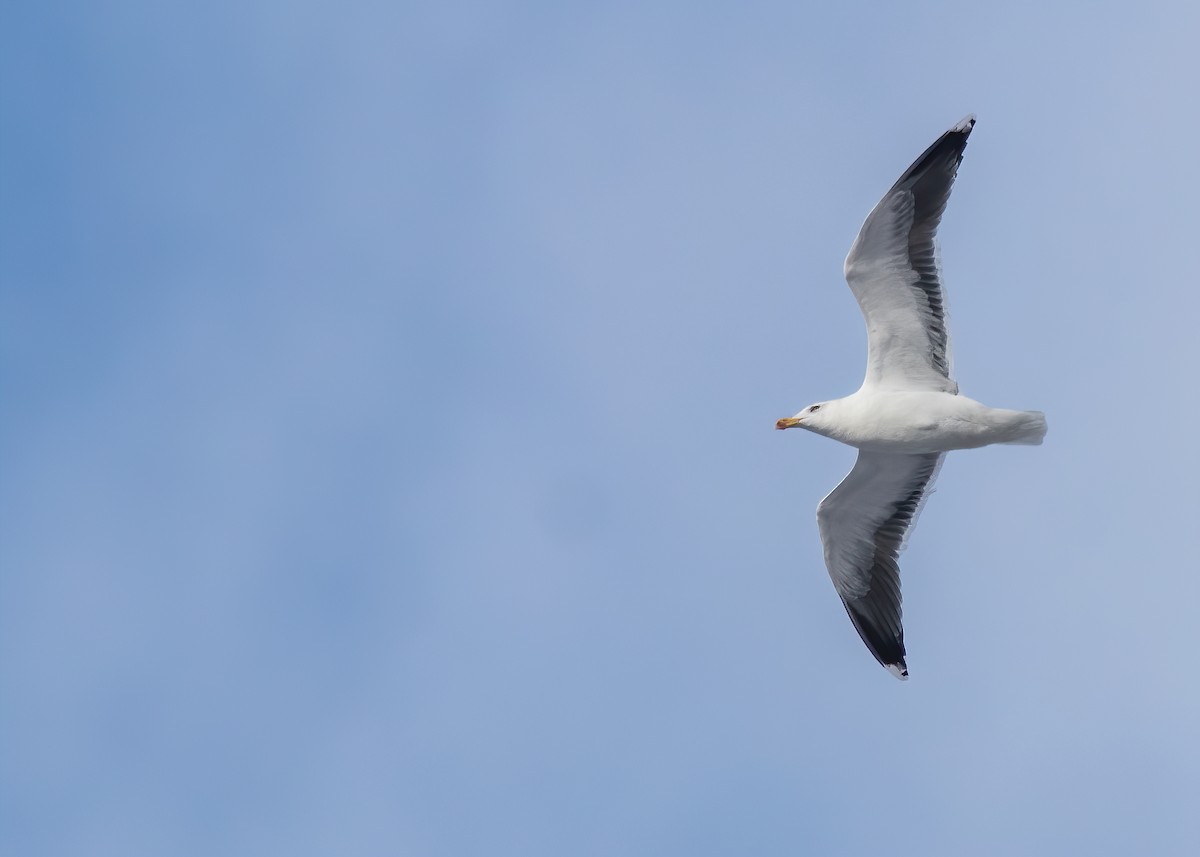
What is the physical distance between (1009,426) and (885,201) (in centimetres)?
305

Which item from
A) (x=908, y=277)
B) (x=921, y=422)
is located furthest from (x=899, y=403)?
(x=908, y=277)

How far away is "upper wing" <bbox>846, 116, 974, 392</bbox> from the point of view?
61.9 ft

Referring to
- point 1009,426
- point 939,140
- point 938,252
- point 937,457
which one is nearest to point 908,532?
point 937,457

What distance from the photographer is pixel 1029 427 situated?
19.1 meters

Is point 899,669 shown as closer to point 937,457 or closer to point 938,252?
point 937,457

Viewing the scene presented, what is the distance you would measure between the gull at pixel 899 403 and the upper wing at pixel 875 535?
0.01m

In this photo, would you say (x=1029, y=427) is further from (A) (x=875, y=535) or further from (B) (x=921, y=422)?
(A) (x=875, y=535)

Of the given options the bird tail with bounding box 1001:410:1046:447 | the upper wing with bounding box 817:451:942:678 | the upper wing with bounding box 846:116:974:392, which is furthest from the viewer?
the upper wing with bounding box 817:451:942:678

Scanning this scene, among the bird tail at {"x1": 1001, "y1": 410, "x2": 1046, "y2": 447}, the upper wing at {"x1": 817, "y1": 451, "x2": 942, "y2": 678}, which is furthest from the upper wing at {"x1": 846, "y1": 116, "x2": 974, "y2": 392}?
the upper wing at {"x1": 817, "y1": 451, "x2": 942, "y2": 678}

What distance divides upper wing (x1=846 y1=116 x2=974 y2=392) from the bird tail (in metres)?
0.92

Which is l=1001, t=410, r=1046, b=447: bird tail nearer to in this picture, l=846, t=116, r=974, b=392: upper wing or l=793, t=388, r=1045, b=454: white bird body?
l=793, t=388, r=1045, b=454: white bird body

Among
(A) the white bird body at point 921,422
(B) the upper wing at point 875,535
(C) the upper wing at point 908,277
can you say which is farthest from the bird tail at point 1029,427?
(B) the upper wing at point 875,535

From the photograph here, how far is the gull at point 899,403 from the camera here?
62.1 feet

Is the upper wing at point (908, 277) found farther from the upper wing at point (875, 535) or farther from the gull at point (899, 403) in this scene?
the upper wing at point (875, 535)
